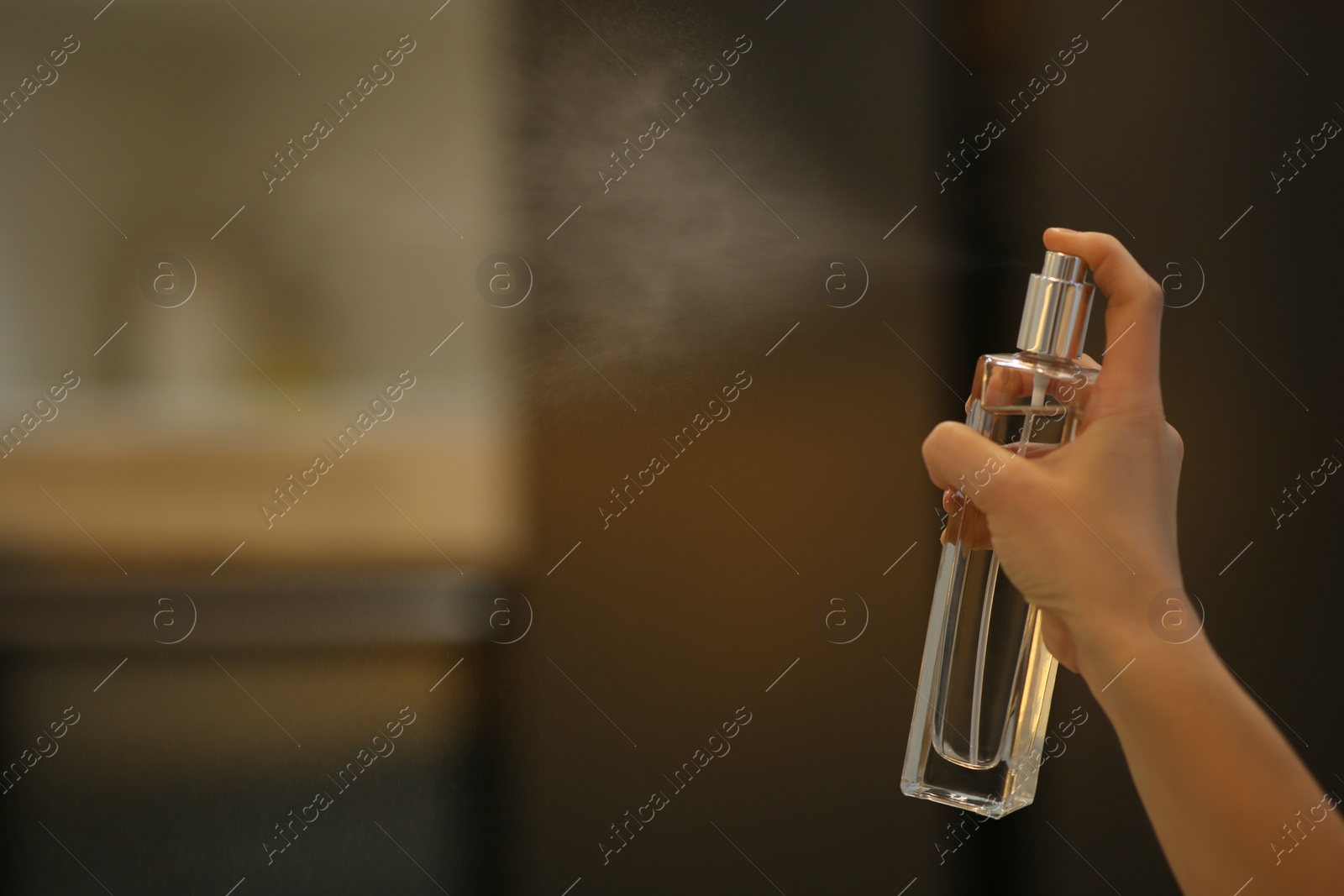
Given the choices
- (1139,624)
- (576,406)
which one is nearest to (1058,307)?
(1139,624)

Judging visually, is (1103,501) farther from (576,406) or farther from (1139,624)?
(576,406)

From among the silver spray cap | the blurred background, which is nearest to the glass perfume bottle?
the silver spray cap

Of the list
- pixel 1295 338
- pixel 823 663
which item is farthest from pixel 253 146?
pixel 1295 338

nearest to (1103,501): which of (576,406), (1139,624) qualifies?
(1139,624)

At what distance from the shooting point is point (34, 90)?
1.91ft

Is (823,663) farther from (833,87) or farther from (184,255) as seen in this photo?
(184,255)

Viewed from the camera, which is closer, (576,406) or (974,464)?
(974,464)

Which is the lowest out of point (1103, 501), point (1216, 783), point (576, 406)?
point (1216, 783)

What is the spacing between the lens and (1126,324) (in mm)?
440

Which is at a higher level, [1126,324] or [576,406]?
[576,406]

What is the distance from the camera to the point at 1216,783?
401mm

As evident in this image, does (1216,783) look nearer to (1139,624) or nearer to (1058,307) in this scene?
(1139,624)

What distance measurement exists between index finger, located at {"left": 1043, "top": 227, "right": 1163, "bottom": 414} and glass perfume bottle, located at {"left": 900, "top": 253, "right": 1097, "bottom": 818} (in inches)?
0.4

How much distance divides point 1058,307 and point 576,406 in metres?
0.28
